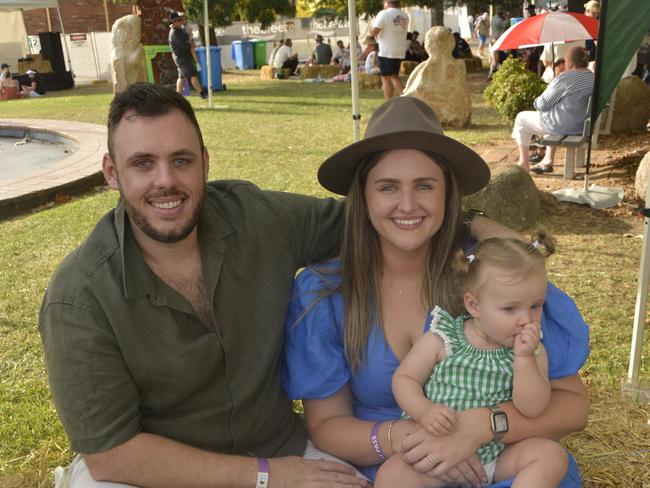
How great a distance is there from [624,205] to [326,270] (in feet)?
19.1

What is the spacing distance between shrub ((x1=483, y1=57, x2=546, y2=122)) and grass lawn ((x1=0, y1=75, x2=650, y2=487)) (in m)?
0.54

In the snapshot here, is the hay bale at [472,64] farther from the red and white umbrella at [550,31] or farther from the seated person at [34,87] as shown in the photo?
the seated person at [34,87]

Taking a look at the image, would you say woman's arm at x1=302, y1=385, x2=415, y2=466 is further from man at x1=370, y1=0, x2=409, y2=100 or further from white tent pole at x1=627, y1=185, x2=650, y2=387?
man at x1=370, y1=0, x2=409, y2=100

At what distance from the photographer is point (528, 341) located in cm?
216

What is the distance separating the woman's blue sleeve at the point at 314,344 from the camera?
2.45m

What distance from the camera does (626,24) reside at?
304cm

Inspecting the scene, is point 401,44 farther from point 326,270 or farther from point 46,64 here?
point 46,64

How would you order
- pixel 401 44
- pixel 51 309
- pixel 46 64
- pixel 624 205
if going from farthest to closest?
1. pixel 46 64
2. pixel 401 44
3. pixel 624 205
4. pixel 51 309

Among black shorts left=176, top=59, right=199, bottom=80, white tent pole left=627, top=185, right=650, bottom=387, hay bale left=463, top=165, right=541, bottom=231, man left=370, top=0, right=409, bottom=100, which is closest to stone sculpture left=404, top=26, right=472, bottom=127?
man left=370, top=0, right=409, bottom=100

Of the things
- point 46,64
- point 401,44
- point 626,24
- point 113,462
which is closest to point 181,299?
point 113,462

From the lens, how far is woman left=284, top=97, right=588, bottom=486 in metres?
2.36

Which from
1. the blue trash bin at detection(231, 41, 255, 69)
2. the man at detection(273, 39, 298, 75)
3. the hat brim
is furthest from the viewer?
the blue trash bin at detection(231, 41, 255, 69)

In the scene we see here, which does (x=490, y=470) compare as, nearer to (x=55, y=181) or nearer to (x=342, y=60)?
(x=55, y=181)

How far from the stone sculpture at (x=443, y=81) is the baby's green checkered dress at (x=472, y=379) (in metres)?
10.1
